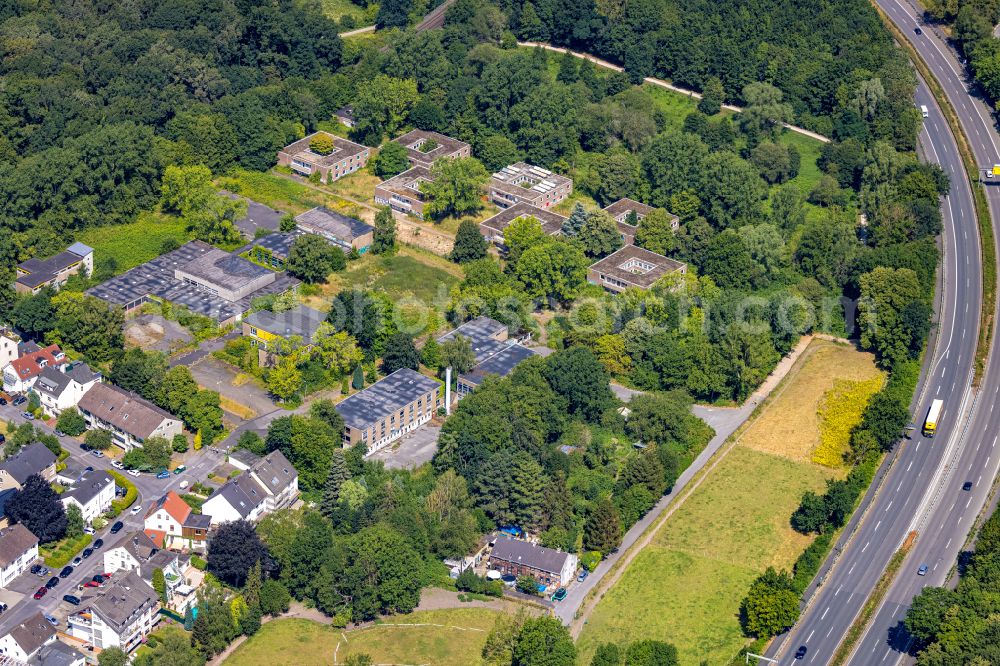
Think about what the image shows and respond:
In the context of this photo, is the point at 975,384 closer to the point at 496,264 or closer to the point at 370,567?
the point at 496,264

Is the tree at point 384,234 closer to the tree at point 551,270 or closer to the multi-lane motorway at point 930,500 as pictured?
the tree at point 551,270

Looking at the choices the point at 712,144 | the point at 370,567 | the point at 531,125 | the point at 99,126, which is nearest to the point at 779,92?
the point at 712,144

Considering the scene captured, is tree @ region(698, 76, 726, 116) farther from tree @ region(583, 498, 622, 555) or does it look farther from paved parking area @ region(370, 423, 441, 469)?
tree @ region(583, 498, 622, 555)

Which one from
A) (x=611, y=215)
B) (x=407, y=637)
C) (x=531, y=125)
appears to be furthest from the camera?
(x=531, y=125)

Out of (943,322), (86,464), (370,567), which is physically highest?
(943,322)

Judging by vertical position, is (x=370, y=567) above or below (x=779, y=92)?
below

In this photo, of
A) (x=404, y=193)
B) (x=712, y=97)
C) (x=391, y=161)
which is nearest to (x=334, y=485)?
(x=404, y=193)

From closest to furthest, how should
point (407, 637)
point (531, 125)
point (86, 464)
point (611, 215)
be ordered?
point (407, 637), point (86, 464), point (611, 215), point (531, 125)

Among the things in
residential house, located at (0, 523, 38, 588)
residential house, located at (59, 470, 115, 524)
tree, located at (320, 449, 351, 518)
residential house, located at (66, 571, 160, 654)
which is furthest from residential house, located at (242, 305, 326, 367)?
residential house, located at (66, 571, 160, 654)
